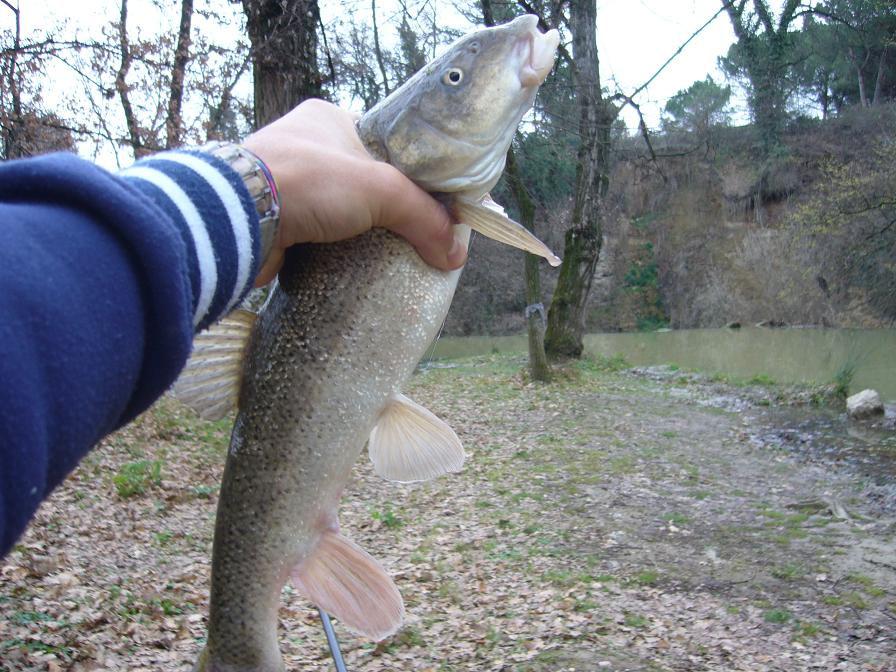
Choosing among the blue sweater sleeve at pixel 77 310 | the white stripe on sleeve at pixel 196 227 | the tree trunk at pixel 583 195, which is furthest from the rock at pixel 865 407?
the blue sweater sleeve at pixel 77 310

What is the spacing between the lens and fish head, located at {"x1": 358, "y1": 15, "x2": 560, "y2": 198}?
2.04 meters

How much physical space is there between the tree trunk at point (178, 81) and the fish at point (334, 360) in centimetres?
1150

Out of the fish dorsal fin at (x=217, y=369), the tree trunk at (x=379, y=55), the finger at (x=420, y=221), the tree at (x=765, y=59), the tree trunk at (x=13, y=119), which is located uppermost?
the tree at (x=765, y=59)

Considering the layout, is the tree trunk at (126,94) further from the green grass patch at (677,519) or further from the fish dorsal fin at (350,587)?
the fish dorsal fin at (350,587)

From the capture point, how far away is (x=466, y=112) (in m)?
2.06

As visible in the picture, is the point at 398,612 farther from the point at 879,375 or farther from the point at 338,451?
the point at 879,375

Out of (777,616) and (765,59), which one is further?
(765,59)

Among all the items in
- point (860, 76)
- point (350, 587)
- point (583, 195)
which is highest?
point (860, 76)

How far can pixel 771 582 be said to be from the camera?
5902mm

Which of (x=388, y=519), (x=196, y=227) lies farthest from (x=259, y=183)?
(x=388, y=519)

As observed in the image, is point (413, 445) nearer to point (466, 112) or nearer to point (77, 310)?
point (466, 112)

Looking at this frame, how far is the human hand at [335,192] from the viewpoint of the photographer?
172 cm

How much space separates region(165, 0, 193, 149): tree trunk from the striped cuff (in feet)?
39.8

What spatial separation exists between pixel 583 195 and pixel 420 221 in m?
15.5
